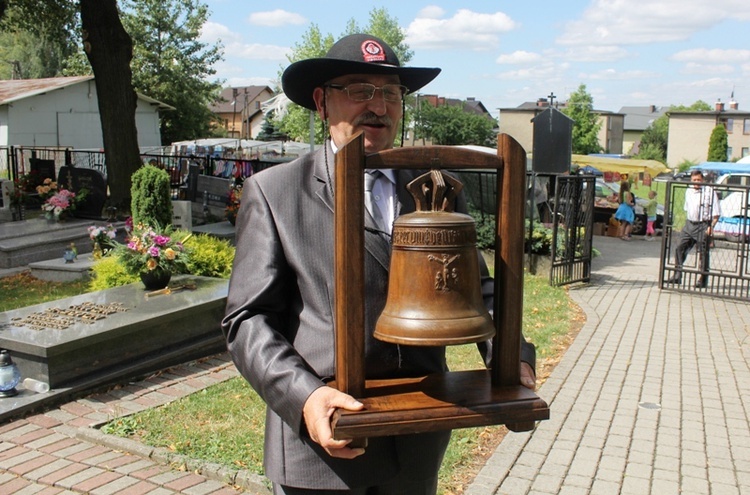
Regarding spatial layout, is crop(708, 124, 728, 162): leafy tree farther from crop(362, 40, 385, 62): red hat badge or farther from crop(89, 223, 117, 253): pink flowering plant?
crop(362, 40, 385, 62): red hat badge

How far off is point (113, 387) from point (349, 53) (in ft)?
16.1

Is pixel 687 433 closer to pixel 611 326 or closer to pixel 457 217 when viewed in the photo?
pixel 611 326

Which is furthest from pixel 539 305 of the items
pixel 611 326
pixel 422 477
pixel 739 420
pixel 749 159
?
pixel 749 159

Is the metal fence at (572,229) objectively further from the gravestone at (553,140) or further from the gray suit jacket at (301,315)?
the gray suit jacket at (301,315)

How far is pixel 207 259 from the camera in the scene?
28.5 feet

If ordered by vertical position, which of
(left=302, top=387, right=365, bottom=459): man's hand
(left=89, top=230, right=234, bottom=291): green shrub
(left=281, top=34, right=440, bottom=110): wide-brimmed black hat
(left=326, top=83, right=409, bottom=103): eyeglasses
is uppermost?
(left=281, top=34, right=440, bottom=110): wide-brimmed black hat

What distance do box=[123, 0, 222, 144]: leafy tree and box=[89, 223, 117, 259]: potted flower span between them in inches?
1435

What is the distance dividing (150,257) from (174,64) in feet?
139

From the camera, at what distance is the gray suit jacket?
1.99 meters

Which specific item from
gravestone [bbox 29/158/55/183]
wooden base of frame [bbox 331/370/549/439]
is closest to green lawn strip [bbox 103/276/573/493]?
wooden base of frame [bbox 331/370/549/439]

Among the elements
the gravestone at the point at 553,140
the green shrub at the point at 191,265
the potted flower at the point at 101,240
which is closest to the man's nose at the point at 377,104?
the green shrub at the point at 191,265

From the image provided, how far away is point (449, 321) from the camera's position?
1.73 metres

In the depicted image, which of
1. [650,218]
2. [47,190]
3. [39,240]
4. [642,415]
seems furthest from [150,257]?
[650,218]

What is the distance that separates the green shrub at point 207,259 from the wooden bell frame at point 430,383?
685cm
